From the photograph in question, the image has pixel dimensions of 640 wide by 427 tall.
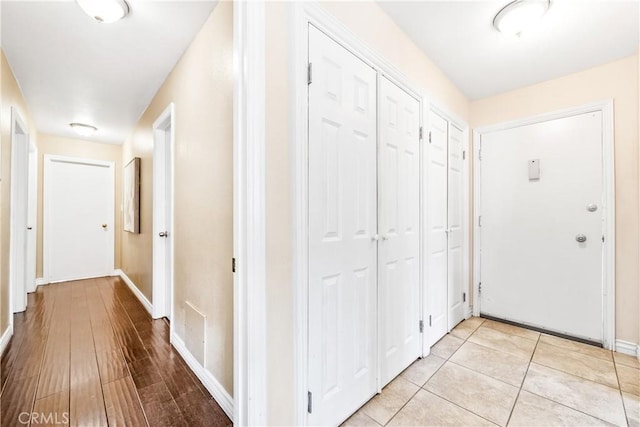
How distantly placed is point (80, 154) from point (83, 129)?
885 mm

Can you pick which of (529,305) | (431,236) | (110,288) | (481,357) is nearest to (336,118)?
(431,236)

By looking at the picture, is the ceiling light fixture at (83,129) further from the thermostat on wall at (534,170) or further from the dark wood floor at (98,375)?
the thermostat on wall at (534,170)

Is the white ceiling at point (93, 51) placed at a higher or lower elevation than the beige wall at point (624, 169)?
higher

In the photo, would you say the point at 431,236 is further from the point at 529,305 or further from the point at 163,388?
the point at 163,388

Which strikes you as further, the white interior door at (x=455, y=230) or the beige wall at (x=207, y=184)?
the white interior door at (x=455, y=230)

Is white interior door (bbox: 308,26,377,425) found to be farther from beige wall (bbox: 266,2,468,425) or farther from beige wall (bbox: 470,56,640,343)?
beige wall (bbox: 470,56,640,343)

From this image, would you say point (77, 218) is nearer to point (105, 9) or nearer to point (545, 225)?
point (105, 9)

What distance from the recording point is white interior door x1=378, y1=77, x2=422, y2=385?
63.4 inches

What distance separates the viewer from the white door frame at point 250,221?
103cm

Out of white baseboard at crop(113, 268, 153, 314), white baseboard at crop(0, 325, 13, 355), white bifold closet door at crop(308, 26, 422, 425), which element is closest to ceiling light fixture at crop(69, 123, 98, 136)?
white baseboard at crop(113, 268, 153, 314)

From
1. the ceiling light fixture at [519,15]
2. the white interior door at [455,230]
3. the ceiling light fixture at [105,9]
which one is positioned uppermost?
the ceiling light fixture at [519,15]

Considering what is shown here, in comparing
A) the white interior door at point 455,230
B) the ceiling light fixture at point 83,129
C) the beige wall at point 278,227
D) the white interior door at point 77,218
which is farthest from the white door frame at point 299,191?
the white interior door at point 77,218

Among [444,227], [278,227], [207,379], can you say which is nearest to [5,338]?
[207,379]

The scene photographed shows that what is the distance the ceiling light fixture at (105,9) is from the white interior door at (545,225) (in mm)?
3277
